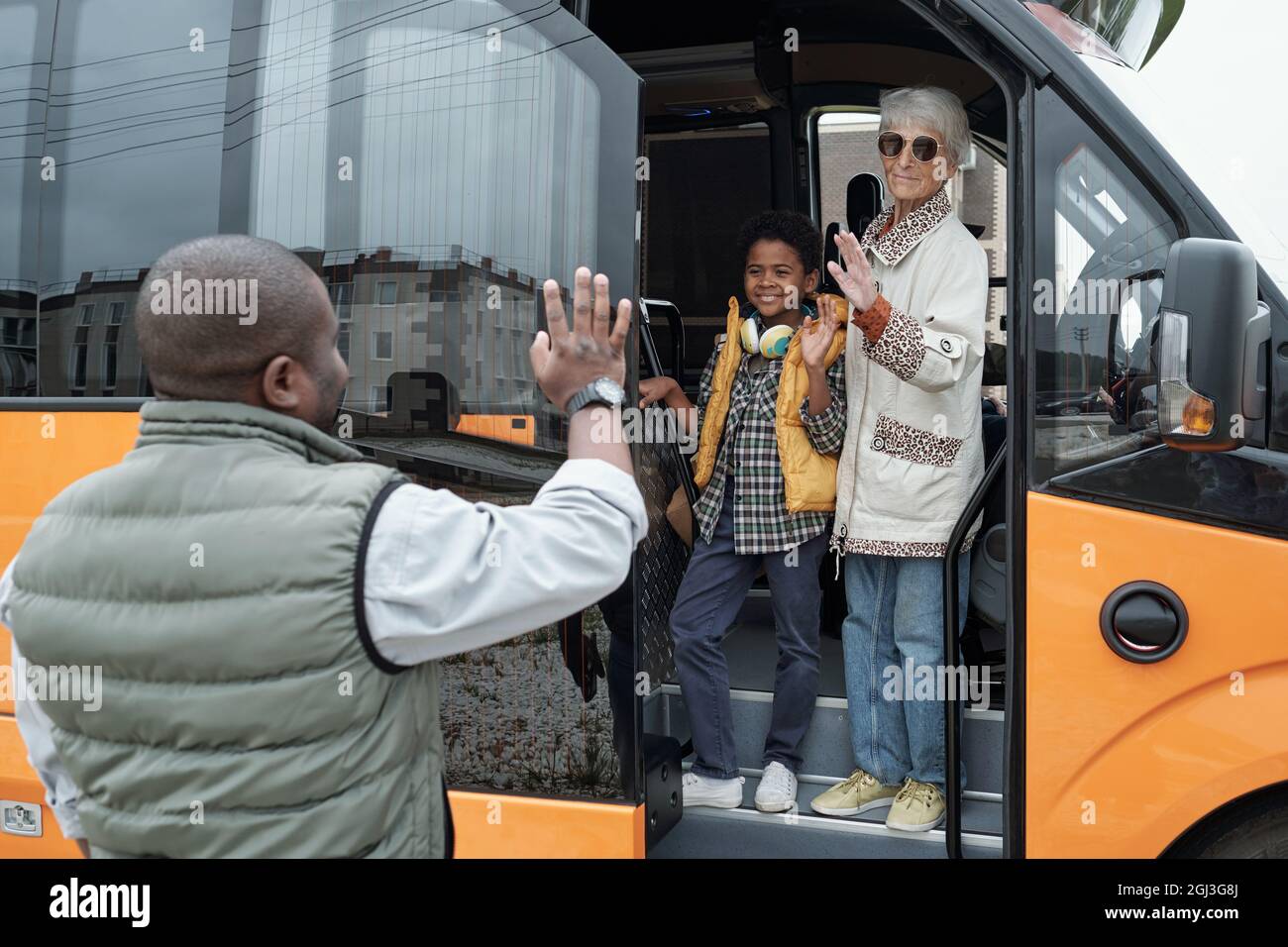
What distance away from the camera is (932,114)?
288cm

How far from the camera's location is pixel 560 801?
241cm

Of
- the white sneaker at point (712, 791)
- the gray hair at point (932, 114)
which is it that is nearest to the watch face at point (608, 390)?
the white sneaker at point (712, 791)

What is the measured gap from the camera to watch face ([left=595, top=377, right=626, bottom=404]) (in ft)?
5.03

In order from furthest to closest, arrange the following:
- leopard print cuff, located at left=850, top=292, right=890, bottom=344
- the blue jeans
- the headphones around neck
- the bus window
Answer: the bus window, the headphones around neck, the blue jeans, leopard print cuff, located at left=850, top=292, right=890, bottom=344

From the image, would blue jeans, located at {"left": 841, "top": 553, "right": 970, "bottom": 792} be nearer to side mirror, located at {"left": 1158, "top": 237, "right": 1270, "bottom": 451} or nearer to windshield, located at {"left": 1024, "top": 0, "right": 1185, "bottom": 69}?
side mirror, located at {"left": 1158, "top": 237, "right": 1270, "bottom": 451}

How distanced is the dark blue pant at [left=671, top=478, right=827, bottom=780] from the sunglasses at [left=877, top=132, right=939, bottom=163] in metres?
1.04

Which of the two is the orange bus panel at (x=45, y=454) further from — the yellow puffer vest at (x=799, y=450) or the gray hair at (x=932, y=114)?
the gray hair at (x=932, y=114)

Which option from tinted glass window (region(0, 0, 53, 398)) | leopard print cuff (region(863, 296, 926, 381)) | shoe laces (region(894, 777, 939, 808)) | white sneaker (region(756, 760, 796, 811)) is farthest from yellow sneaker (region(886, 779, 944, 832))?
tinted glass window (region(0, 0, 53, 398))

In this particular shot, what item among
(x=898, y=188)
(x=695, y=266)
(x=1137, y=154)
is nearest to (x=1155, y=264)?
(x=1137, y=154)

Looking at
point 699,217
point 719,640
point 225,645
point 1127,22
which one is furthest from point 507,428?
point 699,217

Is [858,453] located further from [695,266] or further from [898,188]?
[695,266]

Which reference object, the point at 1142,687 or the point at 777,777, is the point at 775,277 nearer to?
the point at 777,777

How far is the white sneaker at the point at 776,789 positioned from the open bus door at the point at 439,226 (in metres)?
0.57
